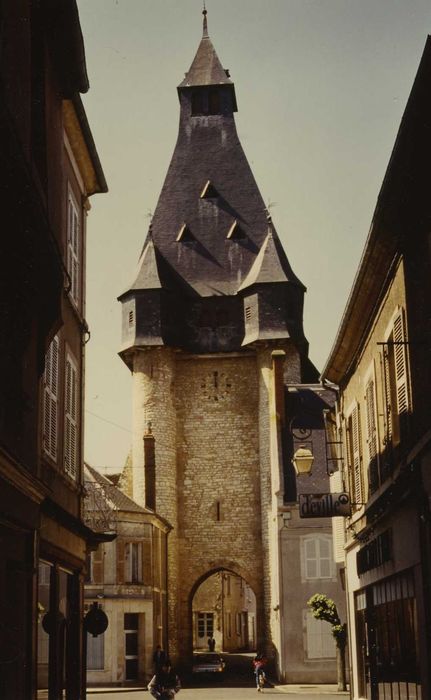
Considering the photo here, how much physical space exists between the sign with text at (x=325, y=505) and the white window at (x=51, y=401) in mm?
4850

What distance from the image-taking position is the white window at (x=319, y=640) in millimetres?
34500

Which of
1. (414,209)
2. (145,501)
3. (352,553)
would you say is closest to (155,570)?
(145,501)

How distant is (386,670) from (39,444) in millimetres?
6384

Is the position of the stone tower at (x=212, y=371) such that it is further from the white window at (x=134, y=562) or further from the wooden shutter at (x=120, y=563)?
the wooden shutter at (x=120, y=563)

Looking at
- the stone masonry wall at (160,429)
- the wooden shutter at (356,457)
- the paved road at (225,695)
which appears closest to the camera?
the wooden shutter at (356,457)

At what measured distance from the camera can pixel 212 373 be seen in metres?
45.6

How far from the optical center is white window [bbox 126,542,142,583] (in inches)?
1460

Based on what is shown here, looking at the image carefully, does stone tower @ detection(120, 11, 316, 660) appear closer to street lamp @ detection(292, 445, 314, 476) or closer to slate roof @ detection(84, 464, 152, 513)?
slate roof @ detection(84, 464, 152, 513)

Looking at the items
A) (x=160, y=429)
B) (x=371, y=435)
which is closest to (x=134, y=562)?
(x=160, y=429)

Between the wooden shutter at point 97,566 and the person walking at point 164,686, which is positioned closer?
the person walking at point 164,686

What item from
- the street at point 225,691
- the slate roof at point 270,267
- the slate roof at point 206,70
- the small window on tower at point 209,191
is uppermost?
the slate roof at point 206,70

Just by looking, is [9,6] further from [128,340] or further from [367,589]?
[128,340]

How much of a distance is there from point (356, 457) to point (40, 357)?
8.42 m

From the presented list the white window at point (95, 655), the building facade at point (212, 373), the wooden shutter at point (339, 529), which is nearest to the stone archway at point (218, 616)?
the building facade at point (212, 373)
